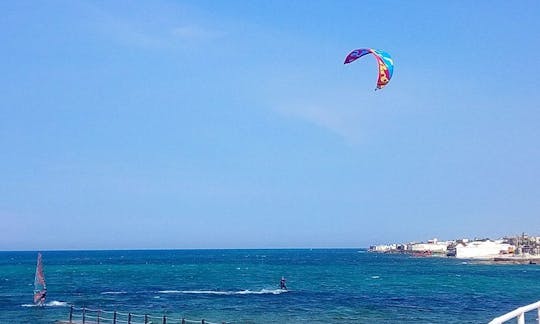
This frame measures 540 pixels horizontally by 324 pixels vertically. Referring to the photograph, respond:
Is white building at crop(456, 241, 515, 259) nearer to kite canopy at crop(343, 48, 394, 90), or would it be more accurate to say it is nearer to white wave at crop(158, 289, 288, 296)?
white wave at crop(158, 289, 288, 296)

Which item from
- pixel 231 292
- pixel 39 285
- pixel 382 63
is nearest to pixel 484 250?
pixel 231 292

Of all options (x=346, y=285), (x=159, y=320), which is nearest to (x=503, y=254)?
(x=346, y=285)

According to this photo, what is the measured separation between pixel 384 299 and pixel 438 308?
276 inches

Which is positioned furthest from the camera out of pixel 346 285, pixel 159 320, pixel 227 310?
pixel 346 285

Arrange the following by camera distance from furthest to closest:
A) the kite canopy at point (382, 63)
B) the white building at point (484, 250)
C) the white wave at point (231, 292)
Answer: the white building at point (484, 250), the white wave at point (231, 292), the kite canopy at point (382, 63)

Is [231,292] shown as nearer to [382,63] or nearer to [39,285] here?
[39,285]

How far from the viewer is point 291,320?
120 feet

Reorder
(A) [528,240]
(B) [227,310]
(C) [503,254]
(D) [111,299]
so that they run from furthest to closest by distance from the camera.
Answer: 1. (A) [528,240]
2. (C) [503,254]
3. (D) [111,299]
4. (B) [227,310]

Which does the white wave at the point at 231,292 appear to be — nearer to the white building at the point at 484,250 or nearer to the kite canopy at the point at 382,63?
the kite canopy at the point at 382,63

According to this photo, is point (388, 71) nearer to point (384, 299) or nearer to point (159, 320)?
point (159, 320)

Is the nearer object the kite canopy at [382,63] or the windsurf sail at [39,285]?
the kite canopy at [382,63]

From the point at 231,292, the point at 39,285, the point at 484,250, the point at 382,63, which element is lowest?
the point at 231,292

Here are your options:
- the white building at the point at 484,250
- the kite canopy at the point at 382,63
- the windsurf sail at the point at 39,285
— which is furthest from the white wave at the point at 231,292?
the white building at the point at 484,250

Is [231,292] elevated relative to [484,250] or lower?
lower
